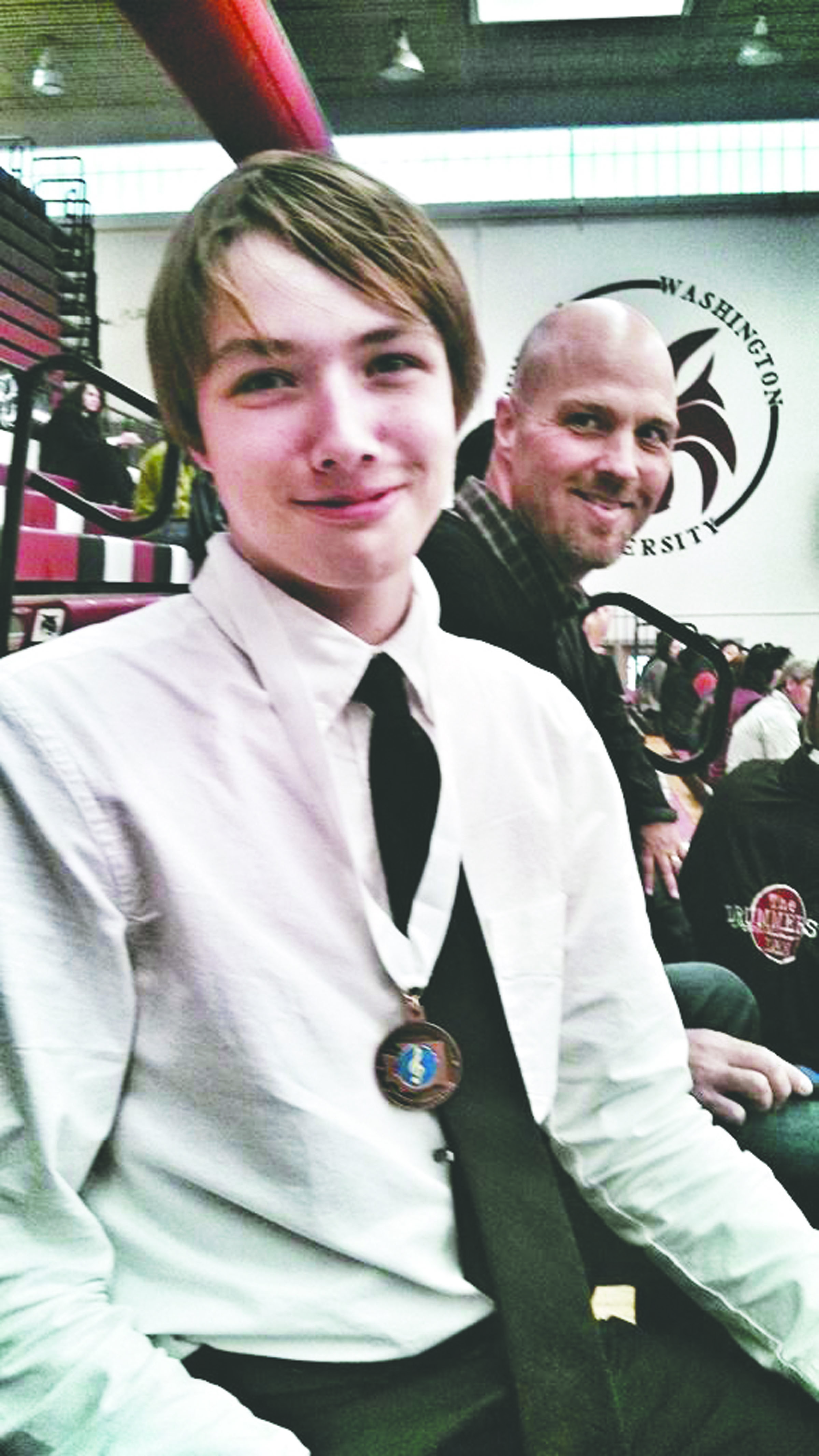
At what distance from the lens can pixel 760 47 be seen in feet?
26.2

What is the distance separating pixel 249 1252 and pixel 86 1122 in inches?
6.2

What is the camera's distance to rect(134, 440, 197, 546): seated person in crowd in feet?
13.6

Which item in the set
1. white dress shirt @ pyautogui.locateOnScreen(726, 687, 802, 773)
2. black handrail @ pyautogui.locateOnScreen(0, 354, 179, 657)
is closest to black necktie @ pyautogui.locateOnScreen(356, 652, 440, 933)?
black handrail @ pyautogui.locateOnScreen(0, 354, 179, 657)

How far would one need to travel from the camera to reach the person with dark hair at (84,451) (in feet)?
14.2

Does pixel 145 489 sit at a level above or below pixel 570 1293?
above

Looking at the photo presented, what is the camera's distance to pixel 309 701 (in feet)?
3.12

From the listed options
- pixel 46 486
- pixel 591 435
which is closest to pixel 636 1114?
pixel 591 435

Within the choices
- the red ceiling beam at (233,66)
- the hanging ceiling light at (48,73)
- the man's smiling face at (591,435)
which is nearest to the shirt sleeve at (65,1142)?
the man's smiling face at (591,435)

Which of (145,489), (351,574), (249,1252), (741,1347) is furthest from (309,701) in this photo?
(145,489)

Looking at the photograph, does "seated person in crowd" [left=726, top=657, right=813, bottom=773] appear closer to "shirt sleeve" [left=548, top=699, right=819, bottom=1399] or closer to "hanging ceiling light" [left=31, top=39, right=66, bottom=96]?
"shirt sleeve" [left=548, top=699, right=819, bottom=1399]

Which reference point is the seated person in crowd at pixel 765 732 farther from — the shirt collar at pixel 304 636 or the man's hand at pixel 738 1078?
the shirt collar at pixel 304 636

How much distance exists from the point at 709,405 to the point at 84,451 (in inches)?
277

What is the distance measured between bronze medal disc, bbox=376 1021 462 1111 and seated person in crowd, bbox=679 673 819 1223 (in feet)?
3.74

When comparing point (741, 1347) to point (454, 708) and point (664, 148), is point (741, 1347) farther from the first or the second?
point (664, 148)
